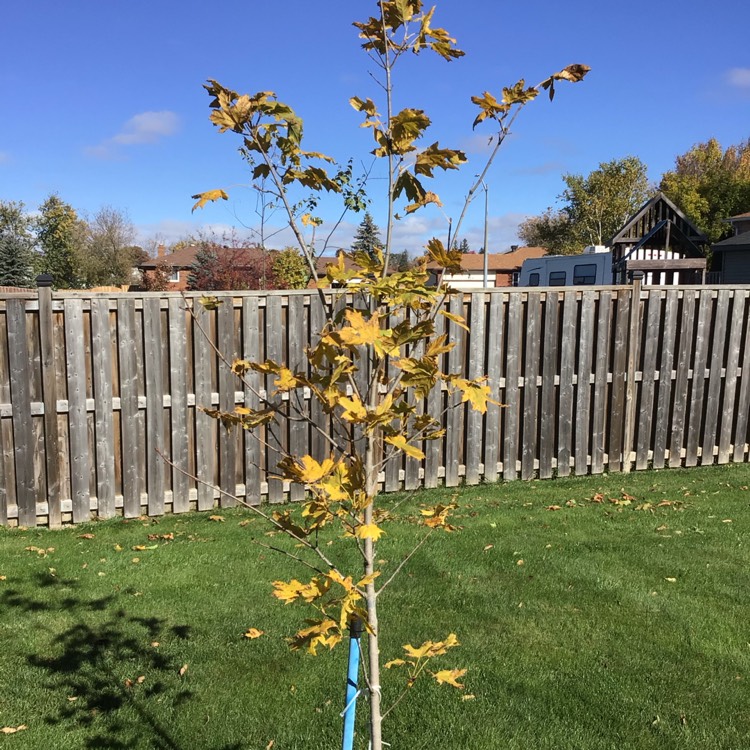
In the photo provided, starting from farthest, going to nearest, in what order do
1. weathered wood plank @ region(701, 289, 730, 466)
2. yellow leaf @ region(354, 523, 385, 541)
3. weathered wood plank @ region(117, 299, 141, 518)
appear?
weathered wood plank @ region(701, 289, 730, 466), weathered wood plank @ region(117, 299, 141, 518), yellow leaf @ region(354, 523, 385, 541)

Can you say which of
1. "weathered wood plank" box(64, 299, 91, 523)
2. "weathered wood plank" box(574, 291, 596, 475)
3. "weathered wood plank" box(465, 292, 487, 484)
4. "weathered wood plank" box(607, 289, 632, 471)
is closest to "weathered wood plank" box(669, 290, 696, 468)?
"weathered wood plank" box(607, 289, 632, 471)

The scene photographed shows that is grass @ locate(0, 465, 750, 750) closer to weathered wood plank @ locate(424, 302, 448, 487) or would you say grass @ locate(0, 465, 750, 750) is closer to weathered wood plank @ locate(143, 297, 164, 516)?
weathered wood plank @ locate(143, 297, 164, 516)

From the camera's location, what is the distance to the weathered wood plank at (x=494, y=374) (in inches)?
259

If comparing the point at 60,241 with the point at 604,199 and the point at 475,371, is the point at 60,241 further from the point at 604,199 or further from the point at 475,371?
the point at 475,371

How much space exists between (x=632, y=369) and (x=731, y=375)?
123cm

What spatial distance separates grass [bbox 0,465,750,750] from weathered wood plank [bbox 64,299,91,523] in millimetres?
266

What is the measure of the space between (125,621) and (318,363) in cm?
271

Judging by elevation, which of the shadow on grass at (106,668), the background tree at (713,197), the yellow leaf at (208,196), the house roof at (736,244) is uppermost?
the background tree at (713,197)

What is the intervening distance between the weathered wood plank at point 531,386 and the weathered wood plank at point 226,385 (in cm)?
283

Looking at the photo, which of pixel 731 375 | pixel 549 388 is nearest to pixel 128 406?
pixel 549 388

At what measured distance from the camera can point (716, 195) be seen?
43.7 meters

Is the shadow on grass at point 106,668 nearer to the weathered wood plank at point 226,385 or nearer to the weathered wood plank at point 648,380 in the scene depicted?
the weathered wood plank at point 226,385

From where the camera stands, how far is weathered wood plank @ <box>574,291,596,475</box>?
22.5 ft

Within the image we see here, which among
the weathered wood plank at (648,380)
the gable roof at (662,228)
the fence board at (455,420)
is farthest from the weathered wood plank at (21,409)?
the gable roof at (662,228)
